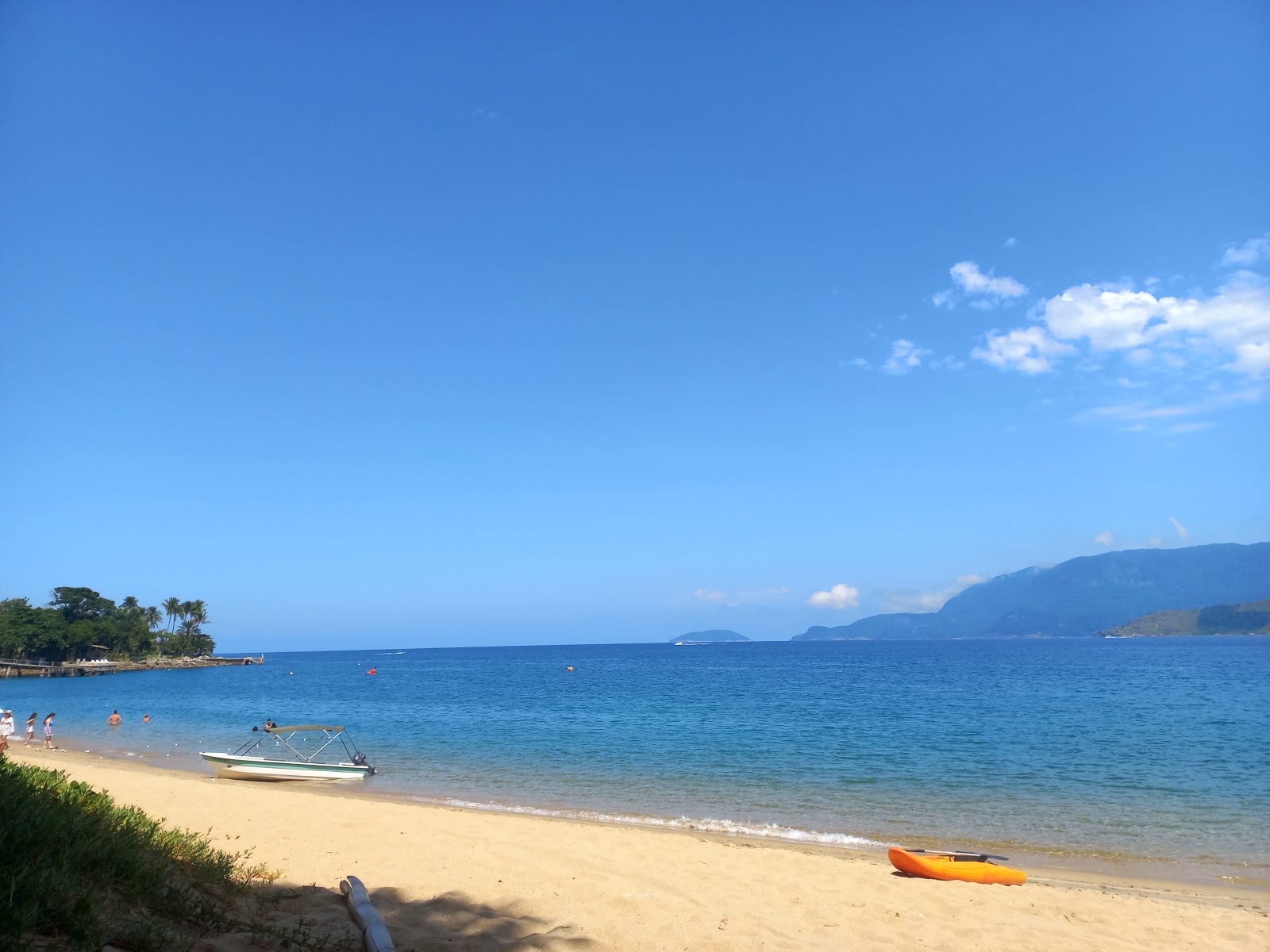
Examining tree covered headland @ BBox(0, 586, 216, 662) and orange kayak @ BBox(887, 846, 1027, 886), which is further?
tree covered headland @ BBox(0, 586, 216, 662)

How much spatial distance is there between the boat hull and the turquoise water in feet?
3.14

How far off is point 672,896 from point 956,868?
528cm

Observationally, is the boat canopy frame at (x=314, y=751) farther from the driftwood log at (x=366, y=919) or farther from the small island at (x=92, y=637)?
the small island at (x=92, y=637)

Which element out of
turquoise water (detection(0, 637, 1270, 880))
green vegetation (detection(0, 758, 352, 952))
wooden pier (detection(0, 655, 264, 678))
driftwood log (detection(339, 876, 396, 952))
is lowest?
wooden pier (detection(0, 655, 264, 678))

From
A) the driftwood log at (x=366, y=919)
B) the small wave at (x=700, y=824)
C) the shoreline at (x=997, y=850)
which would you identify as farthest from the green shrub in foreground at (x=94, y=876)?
the small wave at (x=700, y=824)

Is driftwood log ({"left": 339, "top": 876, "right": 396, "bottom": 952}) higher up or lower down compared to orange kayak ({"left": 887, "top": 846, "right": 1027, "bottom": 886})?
higher up

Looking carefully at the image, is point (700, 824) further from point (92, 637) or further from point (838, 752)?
point (92, 637)

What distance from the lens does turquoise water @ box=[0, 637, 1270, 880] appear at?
17672mm

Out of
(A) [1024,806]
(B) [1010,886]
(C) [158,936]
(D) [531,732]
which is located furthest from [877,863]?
(D) [531,732]

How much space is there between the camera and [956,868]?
12.6 m

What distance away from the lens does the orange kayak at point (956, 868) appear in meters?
12.4

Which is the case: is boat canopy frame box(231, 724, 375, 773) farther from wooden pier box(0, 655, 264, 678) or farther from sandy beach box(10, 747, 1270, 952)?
wooden pier box(0, 655, 264, 678)

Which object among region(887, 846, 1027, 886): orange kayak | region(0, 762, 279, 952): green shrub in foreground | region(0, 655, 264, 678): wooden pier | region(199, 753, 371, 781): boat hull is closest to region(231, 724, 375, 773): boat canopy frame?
region(199, 753, 371, 781): boat hull

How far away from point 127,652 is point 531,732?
423 feet
